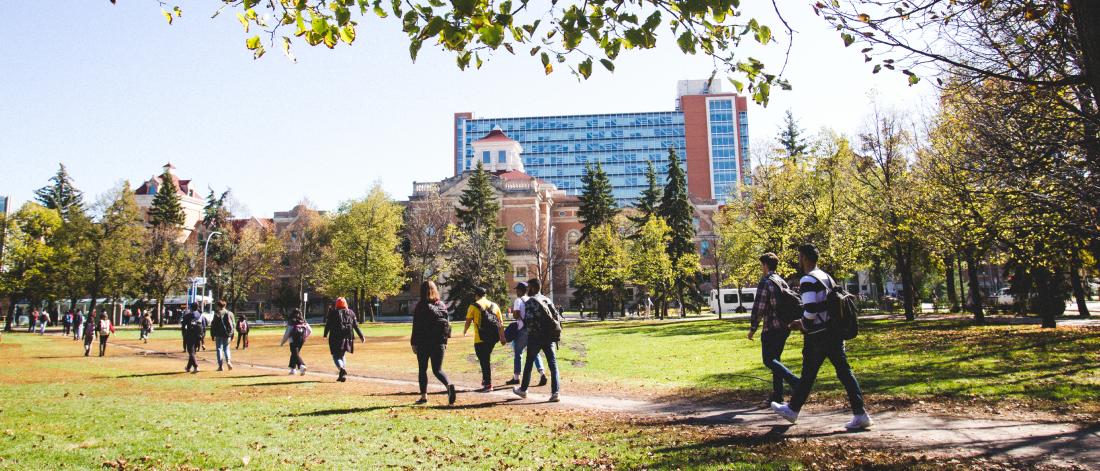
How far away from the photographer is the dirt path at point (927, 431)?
5.68 metres

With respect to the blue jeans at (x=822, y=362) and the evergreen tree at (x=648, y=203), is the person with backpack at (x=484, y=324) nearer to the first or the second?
the blue jeans at (x=822, y=362)

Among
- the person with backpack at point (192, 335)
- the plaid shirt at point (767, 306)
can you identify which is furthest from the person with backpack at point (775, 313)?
the person with backpack at point (192, 335)

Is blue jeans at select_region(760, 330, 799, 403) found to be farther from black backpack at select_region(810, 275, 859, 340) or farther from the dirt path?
black backpack at select_region(810, 275, 859, 340)

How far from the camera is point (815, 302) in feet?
22.0

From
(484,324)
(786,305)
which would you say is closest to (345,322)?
(484,324)

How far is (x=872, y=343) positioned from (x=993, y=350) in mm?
3299

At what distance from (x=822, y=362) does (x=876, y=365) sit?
690 centimetres

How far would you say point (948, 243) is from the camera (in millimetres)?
19250

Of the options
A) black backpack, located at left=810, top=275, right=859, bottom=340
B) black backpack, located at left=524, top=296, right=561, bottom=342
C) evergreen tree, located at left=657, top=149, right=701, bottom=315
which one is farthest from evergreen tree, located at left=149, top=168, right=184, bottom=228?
black backpack, located at left=810, top=275, right=859, bottom=340

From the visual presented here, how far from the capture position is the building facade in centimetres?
10506

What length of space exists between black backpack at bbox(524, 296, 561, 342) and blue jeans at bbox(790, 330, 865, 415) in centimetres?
400

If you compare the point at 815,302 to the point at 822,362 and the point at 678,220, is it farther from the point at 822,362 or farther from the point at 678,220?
the point at 678,220

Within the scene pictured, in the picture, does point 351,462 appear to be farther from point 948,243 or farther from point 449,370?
point 948,243

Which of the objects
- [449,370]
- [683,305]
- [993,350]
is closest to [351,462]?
[449,370]
